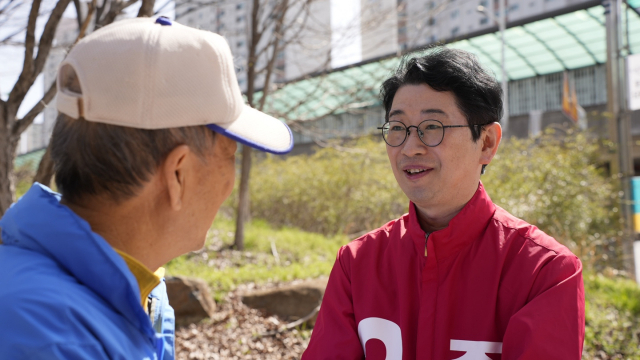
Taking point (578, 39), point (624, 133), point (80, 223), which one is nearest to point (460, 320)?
point (80, 223)

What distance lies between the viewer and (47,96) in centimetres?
330

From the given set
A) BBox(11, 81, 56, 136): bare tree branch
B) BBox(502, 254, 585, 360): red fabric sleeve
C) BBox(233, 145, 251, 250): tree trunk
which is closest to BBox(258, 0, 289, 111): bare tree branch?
BBox(233, 145, 251, 250): tree trunk

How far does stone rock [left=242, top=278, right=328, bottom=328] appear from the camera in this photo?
5.27 metres

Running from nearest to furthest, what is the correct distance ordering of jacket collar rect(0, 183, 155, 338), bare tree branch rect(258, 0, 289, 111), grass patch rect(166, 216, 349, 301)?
jacket collar rect(0, 183, 155, 338), grass patch rect(166, 216, 349, 301), bare tree branch rect(258, 0, 289, 111)

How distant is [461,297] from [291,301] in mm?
3710

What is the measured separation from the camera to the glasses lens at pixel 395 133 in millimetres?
2049

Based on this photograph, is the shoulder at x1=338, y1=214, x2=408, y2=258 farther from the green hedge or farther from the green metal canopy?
the green metal canopy

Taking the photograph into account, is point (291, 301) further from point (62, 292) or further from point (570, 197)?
point (570, 197)

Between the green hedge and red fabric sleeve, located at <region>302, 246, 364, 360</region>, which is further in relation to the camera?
the green hedge

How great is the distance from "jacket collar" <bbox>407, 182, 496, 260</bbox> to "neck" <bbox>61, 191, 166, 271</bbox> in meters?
1.07

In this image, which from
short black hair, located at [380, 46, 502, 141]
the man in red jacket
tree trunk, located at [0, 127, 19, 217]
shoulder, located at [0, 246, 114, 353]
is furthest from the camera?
tree trunk, located at [0, 127, 19, 217]

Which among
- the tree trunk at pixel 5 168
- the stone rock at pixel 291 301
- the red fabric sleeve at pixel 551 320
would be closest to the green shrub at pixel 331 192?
the stone rock at pixel 291 301

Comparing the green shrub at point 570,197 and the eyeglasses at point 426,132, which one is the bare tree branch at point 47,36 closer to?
the eyeglasses at point 426,132

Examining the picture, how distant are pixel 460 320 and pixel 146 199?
1.17 metres
